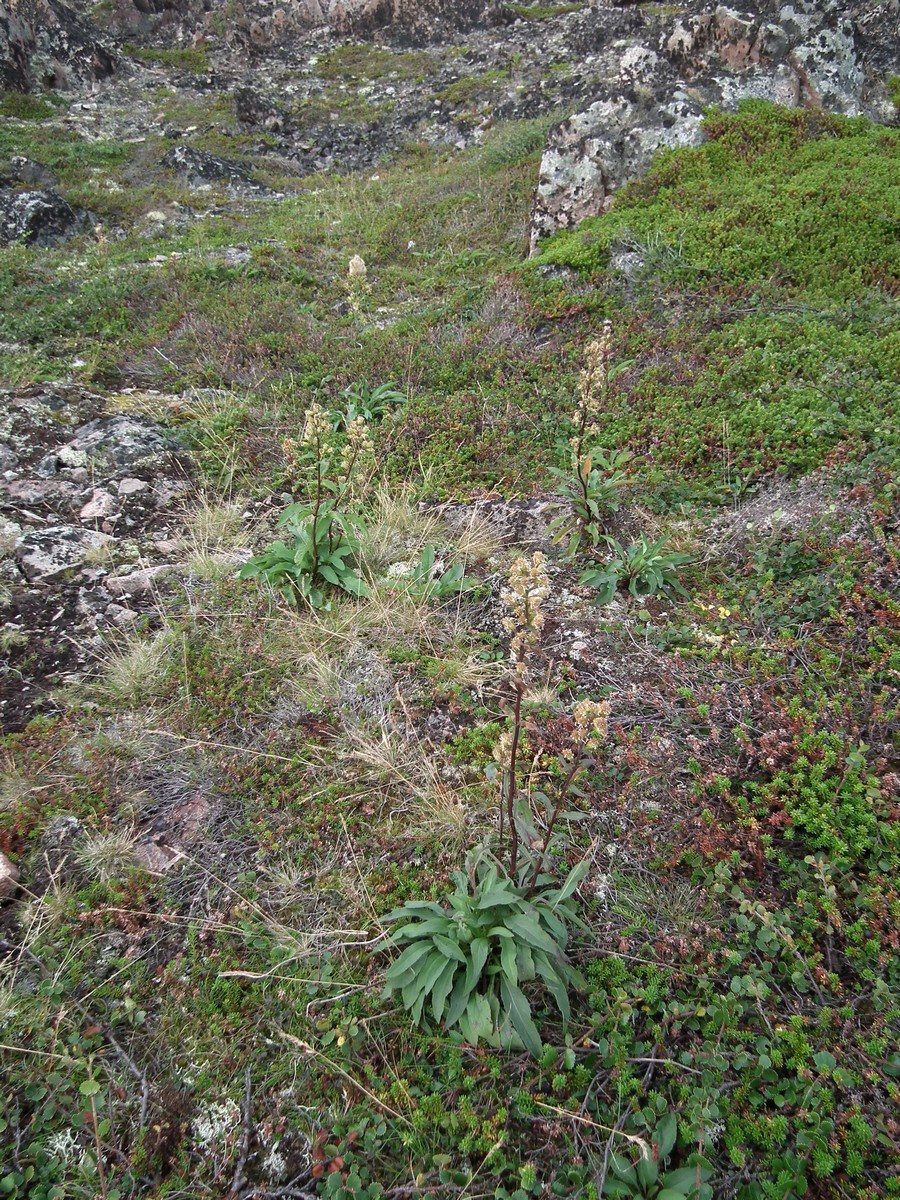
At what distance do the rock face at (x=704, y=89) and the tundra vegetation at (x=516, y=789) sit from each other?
1.93 metres

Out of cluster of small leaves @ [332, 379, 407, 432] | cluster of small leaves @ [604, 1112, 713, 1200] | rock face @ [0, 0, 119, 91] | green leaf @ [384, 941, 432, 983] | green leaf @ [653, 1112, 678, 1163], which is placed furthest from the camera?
rock face @ [0, 0, 119, 91]

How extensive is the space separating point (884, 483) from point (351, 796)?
12.7 feet

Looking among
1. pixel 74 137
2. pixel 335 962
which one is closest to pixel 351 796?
pixel 335 962

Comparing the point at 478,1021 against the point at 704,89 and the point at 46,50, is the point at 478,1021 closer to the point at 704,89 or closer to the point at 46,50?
the point at 704,89

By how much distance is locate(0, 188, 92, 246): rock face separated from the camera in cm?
1109

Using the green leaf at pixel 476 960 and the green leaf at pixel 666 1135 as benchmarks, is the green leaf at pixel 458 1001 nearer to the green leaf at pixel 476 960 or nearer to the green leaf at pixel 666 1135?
the green leaf at pixel 476 960

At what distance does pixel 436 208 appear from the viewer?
10.9 meters

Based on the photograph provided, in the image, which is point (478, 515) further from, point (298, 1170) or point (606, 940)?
point (298, 1170)

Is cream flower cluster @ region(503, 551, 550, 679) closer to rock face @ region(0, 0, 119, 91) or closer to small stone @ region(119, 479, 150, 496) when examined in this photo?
small stone @ region(119, 479, 150, 496)

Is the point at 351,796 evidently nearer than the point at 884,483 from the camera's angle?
Yes

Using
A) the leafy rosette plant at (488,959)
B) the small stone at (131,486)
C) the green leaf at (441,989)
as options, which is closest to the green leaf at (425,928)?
the leafy rosette plant at (488,959)

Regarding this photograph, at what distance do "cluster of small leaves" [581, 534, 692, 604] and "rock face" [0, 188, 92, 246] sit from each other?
39.4 ft

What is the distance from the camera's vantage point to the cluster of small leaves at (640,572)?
421 cm

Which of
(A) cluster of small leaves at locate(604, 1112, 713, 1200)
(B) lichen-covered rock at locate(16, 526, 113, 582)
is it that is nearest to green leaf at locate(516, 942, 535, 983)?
(A) cluster of small leaves at locate(604, 1112, 713, 1200)
